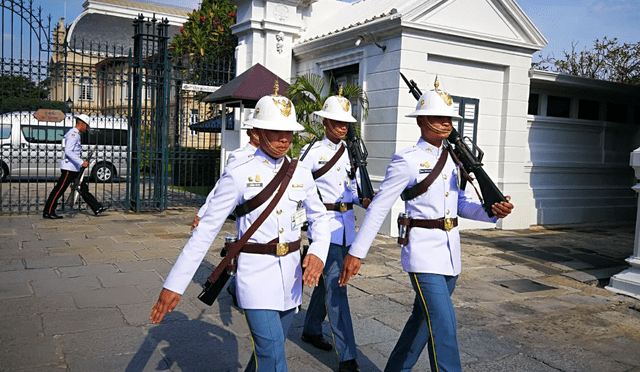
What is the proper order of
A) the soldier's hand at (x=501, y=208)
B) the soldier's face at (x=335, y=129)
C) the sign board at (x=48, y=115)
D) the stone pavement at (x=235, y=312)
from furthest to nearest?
the sign board at (x=48, y=115), the soldier's face at (x=335, y=129), the stone pavement at (x=235, y=312), the soldier's hand at (x=501, y=208)

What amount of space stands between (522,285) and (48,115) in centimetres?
929

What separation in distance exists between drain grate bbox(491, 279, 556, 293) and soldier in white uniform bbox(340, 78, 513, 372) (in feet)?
11.2

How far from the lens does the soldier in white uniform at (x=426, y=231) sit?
347 centimetres

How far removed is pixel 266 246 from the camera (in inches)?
122

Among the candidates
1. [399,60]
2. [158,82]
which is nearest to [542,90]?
[399,60]

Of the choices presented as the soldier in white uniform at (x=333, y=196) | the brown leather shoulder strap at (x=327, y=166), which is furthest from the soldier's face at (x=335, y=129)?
the brown leather shoulder strap at (x=327, y=166)

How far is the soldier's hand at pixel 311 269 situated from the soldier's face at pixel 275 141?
610 mm

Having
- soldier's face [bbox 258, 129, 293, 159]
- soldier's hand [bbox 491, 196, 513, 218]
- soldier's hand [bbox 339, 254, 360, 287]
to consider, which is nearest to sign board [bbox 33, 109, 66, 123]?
soldier's face [bbox 258, 129, 293, 159]

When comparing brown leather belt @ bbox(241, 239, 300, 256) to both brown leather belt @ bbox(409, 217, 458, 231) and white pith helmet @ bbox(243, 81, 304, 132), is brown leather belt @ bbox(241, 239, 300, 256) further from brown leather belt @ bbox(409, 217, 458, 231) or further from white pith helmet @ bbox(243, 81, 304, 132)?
brown leather belt @ bbox(409, 217, 458, 231)

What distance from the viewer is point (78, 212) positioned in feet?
38.8

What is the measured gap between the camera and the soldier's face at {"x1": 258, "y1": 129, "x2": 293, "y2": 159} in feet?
10.3

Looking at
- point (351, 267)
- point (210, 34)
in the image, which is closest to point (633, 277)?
point (351, 267)

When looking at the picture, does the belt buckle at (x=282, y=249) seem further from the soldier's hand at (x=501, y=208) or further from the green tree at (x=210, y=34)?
the green tree at (x=210, y=34)

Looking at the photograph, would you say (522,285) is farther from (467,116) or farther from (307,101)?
(307,101)
